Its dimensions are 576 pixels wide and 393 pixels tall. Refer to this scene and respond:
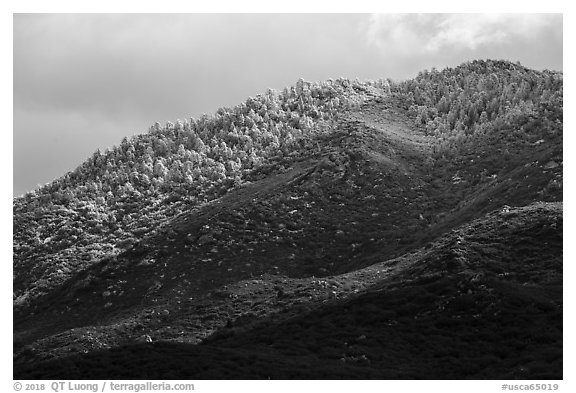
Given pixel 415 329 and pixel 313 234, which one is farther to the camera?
pixel 313 234

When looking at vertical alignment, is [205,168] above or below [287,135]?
below

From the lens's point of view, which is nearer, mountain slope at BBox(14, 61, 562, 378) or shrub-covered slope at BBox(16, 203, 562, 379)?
shrub-covered slope at BBox(16, 203, 562, 379)

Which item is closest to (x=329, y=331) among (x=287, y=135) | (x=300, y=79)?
(x=287, y=135)

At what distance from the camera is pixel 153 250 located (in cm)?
6819

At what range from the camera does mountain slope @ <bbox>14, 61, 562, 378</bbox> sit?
135 feet

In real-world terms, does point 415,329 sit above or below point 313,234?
below

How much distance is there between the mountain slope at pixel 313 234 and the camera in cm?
4103

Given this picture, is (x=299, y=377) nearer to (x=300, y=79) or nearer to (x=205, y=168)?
(x=205, y=168)

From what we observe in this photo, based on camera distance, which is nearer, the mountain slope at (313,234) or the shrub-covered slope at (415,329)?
the shrub-covered slope at (415,329)

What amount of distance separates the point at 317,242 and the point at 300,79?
6136cm

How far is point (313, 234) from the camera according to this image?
6862cm
